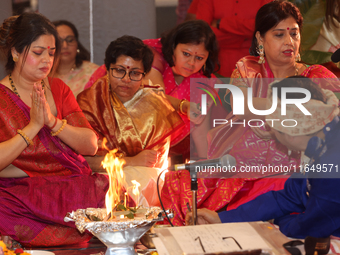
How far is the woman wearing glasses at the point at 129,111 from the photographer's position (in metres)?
3.33

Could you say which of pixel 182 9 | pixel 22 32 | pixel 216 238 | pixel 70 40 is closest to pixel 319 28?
pixel 182 9

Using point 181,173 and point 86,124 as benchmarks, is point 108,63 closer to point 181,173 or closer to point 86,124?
point 86,124

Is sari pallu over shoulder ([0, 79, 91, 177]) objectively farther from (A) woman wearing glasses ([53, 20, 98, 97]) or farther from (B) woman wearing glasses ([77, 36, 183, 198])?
(A) woman wearing glasses ([53, 20, 98, 97])

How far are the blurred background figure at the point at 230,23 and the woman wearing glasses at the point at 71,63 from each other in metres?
1.30

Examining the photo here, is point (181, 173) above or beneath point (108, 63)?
beneath

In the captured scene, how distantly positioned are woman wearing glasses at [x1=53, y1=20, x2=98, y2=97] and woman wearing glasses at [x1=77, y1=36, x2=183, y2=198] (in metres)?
1.16

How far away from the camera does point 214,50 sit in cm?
379

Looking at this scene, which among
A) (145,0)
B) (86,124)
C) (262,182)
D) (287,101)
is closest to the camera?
(287,101)

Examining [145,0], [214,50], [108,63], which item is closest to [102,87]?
[108,63]

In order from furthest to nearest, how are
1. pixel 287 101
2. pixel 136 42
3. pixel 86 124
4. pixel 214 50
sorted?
pixel 214 50
pixel 136 42
pixel 86 124
pixel 287 101

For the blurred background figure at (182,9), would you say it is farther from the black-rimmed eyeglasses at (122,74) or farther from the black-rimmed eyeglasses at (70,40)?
the black-rimmed eyeglasses at (122,74)

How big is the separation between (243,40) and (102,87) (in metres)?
1.60

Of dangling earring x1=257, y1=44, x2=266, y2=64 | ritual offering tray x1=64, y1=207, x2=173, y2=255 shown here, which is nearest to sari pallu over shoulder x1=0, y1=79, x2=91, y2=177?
ritual offering tray x1=64, y1=207, x2=173, y2=255

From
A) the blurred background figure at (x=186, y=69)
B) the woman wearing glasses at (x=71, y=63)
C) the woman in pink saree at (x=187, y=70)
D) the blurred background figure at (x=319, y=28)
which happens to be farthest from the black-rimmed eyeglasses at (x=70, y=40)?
the blurred background figure at (x=319, y=28)
